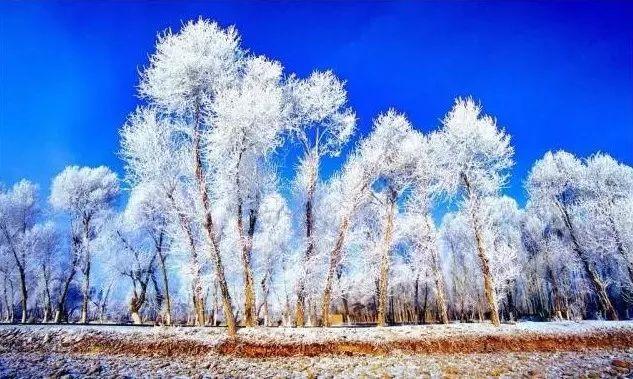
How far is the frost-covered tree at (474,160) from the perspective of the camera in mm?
22766

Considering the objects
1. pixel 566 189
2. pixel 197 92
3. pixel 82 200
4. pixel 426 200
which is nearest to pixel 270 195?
pixel 197 92

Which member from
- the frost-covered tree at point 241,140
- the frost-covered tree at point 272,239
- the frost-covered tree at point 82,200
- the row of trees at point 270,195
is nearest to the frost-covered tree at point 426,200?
the row of trees at point 270,195

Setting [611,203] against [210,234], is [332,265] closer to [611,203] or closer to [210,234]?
[210,234]

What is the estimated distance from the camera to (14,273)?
43.2 m

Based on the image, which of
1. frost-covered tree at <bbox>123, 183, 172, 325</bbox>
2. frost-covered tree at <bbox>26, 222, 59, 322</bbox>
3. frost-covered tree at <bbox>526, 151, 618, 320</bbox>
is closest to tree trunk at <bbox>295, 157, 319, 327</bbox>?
frost-covered tree at <bbox>123, 183, 172, 325</bbox>

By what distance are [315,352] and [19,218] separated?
3453cm

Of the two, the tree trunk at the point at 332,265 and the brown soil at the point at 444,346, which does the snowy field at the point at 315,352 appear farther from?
the tree trunk at the point at 332,265

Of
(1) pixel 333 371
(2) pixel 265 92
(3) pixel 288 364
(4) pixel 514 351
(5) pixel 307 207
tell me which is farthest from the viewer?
(5) pixel 307 207

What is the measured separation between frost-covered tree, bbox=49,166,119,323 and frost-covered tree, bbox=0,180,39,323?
436 cm

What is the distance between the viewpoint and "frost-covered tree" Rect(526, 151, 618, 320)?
110 ft

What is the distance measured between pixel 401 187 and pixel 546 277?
1414 inches

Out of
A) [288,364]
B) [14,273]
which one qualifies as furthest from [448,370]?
[14,273]

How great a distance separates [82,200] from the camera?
34000mm

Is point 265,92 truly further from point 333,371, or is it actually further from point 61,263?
point 61,263
